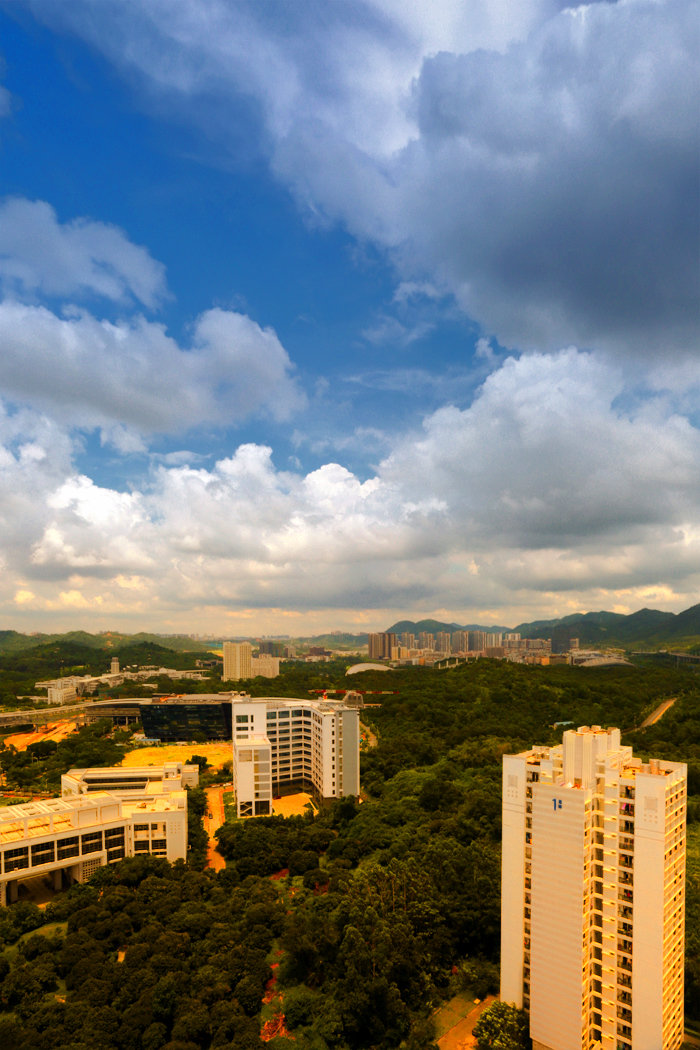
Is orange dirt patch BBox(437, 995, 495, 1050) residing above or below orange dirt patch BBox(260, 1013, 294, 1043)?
above

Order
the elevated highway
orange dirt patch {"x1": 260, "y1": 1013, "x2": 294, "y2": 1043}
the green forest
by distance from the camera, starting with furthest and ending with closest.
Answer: the elevated highway < orange dirt patch {"x1": 260, "y1": 1013, "x2": 294, "y2": 1043} < the green forest

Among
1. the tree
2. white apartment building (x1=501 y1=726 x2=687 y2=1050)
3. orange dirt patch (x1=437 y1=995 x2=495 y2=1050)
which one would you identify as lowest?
orange dirt patch (x1=437 y1=995 x2=495 y2=1050)

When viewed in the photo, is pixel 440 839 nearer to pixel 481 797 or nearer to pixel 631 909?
pixel 481 797

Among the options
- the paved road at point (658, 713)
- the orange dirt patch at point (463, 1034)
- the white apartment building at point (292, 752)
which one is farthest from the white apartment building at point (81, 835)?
the paved road at point (658, 713)

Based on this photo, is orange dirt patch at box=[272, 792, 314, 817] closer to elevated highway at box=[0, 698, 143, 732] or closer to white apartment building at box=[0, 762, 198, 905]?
white apartment building at box=[0, 762, 198, 905]

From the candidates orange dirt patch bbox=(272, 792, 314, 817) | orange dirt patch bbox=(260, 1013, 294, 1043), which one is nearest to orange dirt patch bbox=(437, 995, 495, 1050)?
orange dirt patch bbox=(260, 1013, 294, 1043)

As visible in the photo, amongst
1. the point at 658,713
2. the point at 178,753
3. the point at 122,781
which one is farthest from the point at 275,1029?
the point at 658,713

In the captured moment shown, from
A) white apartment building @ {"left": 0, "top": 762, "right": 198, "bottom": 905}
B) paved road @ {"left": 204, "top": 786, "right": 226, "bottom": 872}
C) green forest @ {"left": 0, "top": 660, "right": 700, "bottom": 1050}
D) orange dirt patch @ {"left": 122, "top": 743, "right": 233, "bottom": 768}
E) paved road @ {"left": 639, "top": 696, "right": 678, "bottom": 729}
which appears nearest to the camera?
green forest @ {"left": 0, "top": 660, "right": 700, "bottom": 1050}
